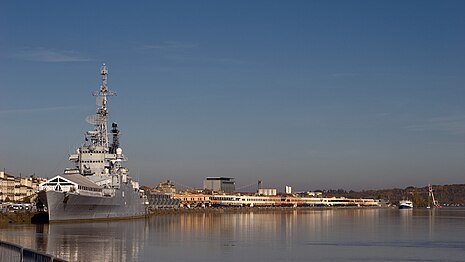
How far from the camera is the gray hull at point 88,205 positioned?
82.0m

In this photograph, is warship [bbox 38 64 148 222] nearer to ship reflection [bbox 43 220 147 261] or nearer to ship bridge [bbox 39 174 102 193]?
ship bridge [bbox 39 174 102 193]

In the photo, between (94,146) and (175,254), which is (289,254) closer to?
(175,254)

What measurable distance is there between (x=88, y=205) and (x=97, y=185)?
8.00 meters

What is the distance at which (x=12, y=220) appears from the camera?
90.0m

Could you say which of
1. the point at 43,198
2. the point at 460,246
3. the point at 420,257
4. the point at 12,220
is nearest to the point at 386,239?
the point at 460,246

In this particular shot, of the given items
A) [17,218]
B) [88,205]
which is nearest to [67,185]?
[88,205]

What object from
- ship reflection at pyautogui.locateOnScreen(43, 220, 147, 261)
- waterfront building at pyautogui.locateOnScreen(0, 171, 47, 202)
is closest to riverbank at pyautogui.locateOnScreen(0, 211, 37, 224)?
ship reflection at pyautogui.locateOnScreen(43, 220, 147, 261)

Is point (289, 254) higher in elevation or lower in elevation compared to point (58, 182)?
lower

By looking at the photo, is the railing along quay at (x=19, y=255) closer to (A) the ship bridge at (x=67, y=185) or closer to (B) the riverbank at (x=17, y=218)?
(A) the ship bridge at (x=67, y=185)

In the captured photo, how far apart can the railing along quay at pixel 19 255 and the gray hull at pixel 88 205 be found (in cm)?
5493

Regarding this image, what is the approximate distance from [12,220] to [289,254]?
52.5 m

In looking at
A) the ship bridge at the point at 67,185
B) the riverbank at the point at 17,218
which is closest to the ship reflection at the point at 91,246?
the ship bridge at the point at 67,185

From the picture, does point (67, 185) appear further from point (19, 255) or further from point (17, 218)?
point (19, 255)

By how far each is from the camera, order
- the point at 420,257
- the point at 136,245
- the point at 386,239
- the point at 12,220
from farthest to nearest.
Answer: the point at 12,220 → the point at 386,239 → the point at 136,245 → the point at 420,257
